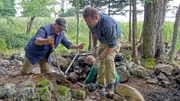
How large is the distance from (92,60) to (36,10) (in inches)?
146

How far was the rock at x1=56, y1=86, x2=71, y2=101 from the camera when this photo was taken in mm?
2656

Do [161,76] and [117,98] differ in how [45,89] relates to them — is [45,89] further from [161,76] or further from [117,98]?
[161,76]

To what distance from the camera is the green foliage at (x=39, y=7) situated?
7038 mm

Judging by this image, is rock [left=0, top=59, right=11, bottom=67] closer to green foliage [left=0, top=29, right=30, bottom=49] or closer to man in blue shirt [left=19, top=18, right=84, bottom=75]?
man in blue shirt [left=19, top=18, right=84, bottom=75]

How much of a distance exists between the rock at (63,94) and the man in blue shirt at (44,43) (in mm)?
Answer: 570

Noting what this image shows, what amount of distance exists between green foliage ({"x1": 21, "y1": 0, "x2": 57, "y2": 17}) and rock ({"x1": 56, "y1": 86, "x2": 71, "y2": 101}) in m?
4.79

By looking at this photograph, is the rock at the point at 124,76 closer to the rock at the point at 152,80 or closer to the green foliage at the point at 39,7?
the rock at the point at 152,80

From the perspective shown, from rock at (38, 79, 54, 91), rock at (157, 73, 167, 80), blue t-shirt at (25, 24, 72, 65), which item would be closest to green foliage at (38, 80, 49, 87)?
rock at (38, 79, 54, 91)

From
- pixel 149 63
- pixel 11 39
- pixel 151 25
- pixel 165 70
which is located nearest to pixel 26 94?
pixel 165 70

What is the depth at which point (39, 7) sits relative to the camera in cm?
716

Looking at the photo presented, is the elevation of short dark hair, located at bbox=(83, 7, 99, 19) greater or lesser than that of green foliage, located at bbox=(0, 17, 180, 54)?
greater

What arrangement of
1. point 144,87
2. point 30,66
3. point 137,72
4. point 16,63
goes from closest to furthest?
point 30,66, point 144,87, point 137,72, point 16,63

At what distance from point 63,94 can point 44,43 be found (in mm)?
659

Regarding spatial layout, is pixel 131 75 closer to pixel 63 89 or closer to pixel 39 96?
pixel 63 89
